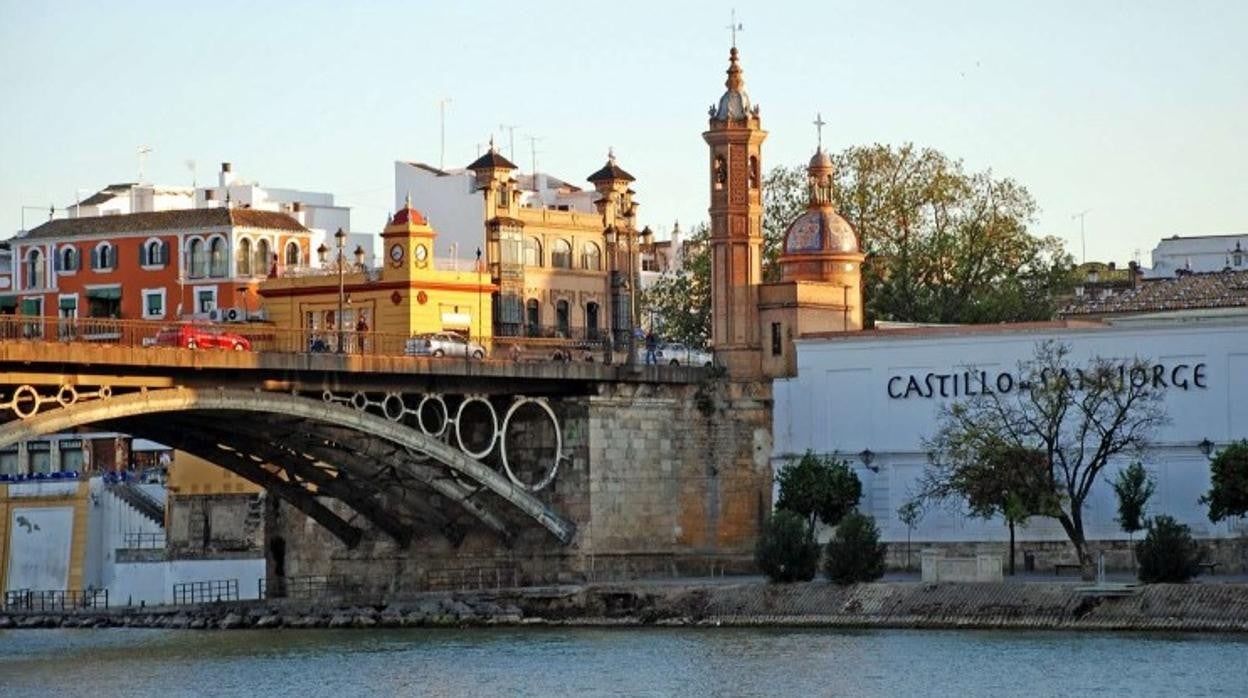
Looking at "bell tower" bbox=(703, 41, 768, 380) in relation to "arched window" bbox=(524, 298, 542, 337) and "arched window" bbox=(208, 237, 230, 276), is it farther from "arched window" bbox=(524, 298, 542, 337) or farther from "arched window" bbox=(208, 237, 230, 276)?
→ "arched window" bbox=(208, 237, 230, 276)

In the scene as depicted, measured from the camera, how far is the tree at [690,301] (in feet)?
375

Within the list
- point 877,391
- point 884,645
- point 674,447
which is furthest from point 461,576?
point 884,645

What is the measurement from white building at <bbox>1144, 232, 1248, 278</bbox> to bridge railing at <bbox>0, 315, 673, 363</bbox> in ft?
89.2

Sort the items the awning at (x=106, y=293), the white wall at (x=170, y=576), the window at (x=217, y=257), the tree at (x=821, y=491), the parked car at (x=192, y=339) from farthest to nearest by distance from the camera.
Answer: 1. the awning at (x=106, y=293)
2. the window at (x=217, y=257)
3. the white wall at (x=170, y=576)
4. the tree at (x=821, y=491)
5. the parked car at (x=192, y=339)

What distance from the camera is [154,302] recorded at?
120 metres

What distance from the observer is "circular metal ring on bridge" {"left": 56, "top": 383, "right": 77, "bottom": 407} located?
232ft

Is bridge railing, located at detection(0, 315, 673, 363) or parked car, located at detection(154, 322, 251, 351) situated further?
parked car, located at detection(154, 322, 251, 351)

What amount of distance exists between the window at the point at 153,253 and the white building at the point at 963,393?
3761 centimetres

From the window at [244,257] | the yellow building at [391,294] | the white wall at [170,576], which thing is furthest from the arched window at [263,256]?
the white wall at [170,576]

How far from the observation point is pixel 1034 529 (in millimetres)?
83125

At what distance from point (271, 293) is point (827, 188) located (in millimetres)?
19877

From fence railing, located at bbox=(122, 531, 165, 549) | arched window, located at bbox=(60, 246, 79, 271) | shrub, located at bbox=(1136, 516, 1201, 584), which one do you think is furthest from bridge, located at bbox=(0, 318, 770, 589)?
arched window, located at bbox=(60, 246, 79, 271)

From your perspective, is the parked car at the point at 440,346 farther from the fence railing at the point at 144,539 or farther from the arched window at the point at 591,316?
the arched window at the point at 591,316

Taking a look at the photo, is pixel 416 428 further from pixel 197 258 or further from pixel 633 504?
pixel 197 258
